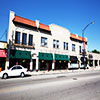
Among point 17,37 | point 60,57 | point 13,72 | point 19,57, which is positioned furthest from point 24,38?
point 60,57

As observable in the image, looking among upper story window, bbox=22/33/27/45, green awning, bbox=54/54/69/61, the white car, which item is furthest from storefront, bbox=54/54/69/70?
the white car

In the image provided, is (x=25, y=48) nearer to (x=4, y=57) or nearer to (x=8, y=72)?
(x=4, y=57)

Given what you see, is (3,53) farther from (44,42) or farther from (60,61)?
(60,61)

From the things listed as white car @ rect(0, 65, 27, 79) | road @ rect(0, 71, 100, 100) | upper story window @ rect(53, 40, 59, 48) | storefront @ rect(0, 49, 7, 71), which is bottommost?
road @ rect(0, 71, 100, 100)

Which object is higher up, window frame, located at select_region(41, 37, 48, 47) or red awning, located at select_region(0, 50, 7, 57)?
window frame, located at select_region(41, 37, 48, 47)

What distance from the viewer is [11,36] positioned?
57.2ft

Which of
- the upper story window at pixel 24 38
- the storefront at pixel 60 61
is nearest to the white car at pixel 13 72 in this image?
the upper story window at pixel 24 38

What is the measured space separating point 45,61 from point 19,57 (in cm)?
676

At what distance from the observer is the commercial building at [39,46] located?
17.8 metres

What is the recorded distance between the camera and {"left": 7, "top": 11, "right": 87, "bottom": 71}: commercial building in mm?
17828

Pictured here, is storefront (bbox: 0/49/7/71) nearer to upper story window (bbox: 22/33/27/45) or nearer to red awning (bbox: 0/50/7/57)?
red awning (bbox: 0/50/7/57)

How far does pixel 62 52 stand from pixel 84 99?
20.3 m

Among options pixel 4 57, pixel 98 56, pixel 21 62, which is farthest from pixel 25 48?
pixel 98 56

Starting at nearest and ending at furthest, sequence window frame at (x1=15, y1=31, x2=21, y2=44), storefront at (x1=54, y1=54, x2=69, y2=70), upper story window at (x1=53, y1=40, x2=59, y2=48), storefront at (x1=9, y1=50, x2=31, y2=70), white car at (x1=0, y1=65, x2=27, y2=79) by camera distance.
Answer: white car at (x1=0, y1=65, x2=27, y2=79) < storefront at (x1=9, y1=50, x2=31, y2=70) < window frame at (x1=15, y1=31, x2=21, y2=44) < storefront at (x1=54, y1=54, x2=69, y2=70) < upper story window at (x1=53, y1=40, x2=59, y2=48)
